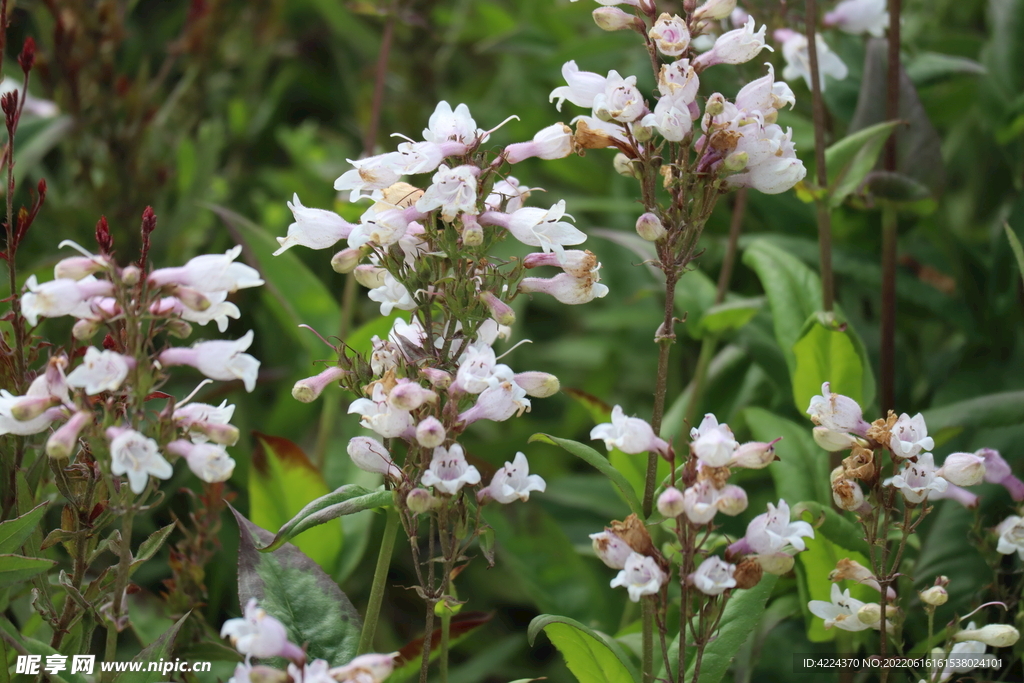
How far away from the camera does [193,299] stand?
0.81 m

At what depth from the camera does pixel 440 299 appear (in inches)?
37.7

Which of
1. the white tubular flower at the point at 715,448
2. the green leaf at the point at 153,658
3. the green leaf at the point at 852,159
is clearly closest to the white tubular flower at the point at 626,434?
the white tubular flower at the point at 715,448

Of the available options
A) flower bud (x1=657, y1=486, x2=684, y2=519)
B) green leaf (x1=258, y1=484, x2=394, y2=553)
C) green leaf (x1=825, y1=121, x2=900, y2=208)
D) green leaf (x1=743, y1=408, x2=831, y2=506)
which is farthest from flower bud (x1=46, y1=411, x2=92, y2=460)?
green leaf (x1=825, y1=121, x2=900, y2=208)

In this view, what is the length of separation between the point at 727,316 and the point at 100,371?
965mm

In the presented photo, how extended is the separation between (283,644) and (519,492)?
271 mm

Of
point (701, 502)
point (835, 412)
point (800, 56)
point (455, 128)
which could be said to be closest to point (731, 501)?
point (701, 502)

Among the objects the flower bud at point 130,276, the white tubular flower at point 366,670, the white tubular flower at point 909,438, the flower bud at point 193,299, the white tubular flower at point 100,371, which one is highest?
the flower bud at point 130,276

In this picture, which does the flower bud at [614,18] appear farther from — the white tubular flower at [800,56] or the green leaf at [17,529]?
the green leaf at [17,529]

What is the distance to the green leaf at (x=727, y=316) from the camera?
4.63 feet

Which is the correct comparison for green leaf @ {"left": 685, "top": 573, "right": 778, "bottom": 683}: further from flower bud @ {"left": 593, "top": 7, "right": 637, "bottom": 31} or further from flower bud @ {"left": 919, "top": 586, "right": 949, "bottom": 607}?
flower bud @ {"left": 593, "top": 7, "right": 637, "bottom": 31}

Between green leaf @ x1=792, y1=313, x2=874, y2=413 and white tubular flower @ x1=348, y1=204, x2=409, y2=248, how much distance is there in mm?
642

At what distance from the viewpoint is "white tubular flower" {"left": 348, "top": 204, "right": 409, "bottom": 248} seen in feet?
2.92

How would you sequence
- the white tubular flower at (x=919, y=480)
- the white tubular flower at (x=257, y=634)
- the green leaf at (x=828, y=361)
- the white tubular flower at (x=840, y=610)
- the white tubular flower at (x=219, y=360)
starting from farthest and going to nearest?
the green leaf at (x=828, y=361) → the white tubular flower at (x=840, y=610) → the white tubular flower at (x=919, y=480) → the white tubular flower at (x=219, y=360) → the white tubular flower at (x=257, y=634)

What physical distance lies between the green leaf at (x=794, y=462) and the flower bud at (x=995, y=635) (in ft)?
0.89
